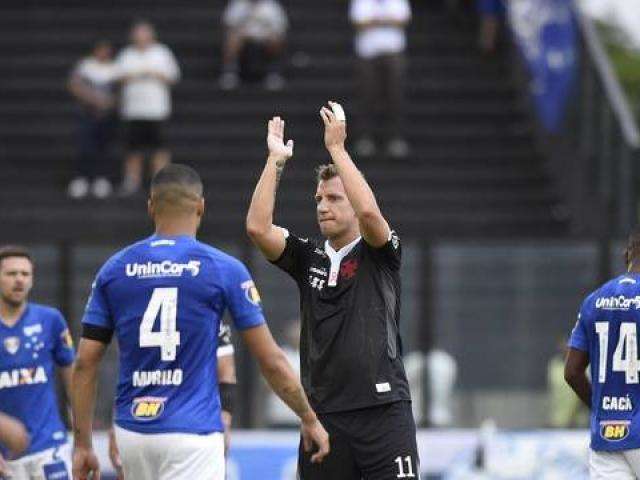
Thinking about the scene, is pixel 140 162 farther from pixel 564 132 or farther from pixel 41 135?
pixel 564 132

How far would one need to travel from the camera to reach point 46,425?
41.3 feet

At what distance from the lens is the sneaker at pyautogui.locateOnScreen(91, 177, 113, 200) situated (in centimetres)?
2052

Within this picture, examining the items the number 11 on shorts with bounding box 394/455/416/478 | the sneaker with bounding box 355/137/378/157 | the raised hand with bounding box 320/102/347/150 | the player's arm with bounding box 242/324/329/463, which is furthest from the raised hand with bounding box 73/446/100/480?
the sneaker with bounding box 355/137/378/157

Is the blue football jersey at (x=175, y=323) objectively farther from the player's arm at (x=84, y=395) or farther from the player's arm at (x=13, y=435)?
the player's arm at (x=13, y=435)

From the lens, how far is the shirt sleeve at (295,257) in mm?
10562

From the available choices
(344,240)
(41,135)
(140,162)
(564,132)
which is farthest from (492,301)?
(344,240)

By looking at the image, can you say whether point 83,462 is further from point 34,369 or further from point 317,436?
point 34,369

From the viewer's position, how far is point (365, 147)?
2125 centimetres

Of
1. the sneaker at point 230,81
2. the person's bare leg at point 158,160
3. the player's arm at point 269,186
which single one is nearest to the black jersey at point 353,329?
the player's arm at point 269,186

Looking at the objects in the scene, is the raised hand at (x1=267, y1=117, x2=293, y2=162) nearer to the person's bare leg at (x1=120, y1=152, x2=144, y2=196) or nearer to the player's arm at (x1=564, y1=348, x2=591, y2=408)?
the player's arm at (x1=564, y1=348, x2=591, y2=408)

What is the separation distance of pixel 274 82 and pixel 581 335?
39.0 feet

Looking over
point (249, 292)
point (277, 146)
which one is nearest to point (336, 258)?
point (277, 146)

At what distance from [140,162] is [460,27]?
4847mm

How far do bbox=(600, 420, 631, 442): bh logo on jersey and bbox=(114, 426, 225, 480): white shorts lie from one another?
229 centimetres
